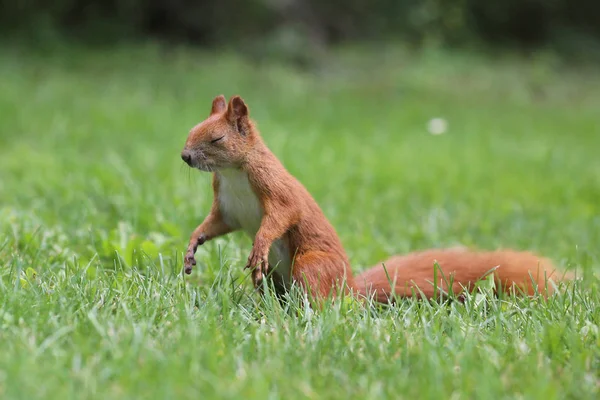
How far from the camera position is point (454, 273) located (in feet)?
9.89

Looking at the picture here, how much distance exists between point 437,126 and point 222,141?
7072 millimetres

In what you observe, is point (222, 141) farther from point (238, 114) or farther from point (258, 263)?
point (258, 263)

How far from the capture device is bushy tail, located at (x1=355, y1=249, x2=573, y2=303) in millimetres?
2990

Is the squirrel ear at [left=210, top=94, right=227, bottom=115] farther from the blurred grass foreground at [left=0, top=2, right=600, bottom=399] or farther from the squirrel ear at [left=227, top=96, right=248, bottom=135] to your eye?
the blurred grass foreground at [left=0, top=2, right=600, bottom=399]

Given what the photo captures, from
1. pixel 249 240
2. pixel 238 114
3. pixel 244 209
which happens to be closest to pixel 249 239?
pixel 249 240

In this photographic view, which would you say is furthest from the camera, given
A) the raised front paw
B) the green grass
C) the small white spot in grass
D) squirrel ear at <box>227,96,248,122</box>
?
the small white spot in grass

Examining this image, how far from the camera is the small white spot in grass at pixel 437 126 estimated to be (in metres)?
9.30

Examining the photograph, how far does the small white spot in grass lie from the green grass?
13 centimetres

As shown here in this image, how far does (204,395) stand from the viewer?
1918mm

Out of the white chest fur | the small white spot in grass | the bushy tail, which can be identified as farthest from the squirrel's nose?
the small white spot in grass

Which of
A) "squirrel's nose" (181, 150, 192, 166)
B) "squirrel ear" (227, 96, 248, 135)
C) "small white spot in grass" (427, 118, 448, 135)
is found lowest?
"small white spot in grass" (427, 118, 448, 135)

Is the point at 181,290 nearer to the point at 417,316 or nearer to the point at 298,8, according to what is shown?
the point at 417,316

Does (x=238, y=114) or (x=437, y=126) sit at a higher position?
(x=238, y=114)

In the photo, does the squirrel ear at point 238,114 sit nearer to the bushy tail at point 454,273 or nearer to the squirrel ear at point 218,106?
the squirrel ear at point 218,106
